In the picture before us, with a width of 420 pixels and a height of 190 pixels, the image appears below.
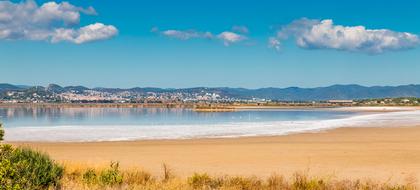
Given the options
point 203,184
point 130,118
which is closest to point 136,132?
point 203,184

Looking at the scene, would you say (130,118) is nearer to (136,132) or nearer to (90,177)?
(136,132)

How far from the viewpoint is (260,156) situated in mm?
26391

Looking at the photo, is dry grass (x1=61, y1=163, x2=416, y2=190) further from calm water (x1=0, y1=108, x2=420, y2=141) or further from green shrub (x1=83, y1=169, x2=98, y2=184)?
calm water (x1=0, y1=108, x2=420, y2=141)

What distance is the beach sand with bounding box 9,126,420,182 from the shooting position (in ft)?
67.1

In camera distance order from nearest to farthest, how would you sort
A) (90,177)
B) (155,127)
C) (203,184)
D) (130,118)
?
(203,184) < (90,177) < (155,127) < (130,118)

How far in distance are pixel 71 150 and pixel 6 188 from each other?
2278cm

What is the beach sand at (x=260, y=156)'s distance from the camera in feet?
67.1

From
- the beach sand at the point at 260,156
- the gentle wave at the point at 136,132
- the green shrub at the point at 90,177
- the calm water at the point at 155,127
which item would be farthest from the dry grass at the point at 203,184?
the calm water at the point at 155,127

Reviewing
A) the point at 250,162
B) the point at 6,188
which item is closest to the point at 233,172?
the point at 250,162

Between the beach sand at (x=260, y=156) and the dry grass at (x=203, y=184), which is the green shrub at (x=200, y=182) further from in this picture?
the beach sand at (x=260, y=156)

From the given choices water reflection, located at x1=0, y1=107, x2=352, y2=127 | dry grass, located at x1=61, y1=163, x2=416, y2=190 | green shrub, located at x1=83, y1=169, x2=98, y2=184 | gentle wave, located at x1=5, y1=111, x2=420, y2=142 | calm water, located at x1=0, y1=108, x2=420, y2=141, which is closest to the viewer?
dry grass, located at x1=61, y1=163, x2=416, y2=190

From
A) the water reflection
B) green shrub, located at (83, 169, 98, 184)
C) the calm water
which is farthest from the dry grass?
the water reflection

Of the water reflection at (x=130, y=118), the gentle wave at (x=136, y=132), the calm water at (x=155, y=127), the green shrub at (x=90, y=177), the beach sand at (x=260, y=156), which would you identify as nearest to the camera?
the green shrub at (x=90, y=177)

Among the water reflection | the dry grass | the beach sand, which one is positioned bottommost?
the beach sand
